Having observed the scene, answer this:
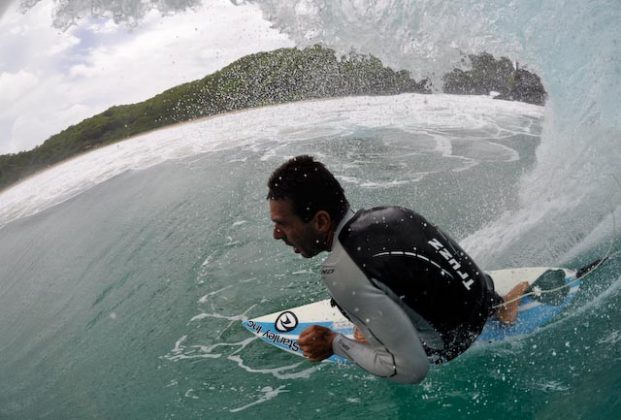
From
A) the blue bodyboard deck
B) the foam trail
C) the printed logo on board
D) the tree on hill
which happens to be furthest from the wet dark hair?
the tree on hill

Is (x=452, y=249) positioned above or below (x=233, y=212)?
above

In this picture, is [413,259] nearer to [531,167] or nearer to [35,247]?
[531,167]

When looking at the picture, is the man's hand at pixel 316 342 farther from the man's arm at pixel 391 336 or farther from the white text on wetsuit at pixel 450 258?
the white text on wetsuit at pixel 450 258

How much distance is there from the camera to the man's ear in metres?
2.23

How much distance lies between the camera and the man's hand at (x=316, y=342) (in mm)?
2410

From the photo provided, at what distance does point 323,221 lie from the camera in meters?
2.25

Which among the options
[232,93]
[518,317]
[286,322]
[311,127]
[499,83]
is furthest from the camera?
[232,93]

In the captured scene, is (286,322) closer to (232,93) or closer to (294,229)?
(294,229)

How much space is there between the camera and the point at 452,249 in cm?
247

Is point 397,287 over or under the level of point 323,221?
under

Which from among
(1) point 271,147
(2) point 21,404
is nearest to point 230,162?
(1) point 271,147

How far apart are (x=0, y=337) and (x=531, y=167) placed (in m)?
12.5

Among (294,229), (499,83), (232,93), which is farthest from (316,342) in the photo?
(232,93)

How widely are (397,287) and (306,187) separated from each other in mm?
602
